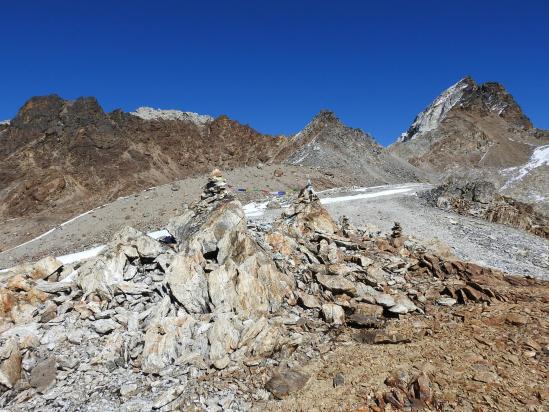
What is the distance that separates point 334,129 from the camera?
56.9 m

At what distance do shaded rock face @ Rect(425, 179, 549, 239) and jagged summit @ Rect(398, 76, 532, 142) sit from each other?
70592 mm

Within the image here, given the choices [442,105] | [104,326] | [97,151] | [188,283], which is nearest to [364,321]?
[188,283]

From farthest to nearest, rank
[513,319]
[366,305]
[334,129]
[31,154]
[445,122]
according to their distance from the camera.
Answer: [445,122]
[31,154]
[334,129]
[366,305]
[513,319]

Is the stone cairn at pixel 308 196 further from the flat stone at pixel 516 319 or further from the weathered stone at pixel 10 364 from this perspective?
the weathered stone at pixel 10 364

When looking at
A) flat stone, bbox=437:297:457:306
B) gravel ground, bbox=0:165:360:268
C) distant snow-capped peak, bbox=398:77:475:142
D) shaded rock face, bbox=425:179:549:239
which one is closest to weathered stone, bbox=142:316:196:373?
flat stone, bbox=437:297:457:306

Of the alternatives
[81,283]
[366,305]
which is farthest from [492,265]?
[81,283]

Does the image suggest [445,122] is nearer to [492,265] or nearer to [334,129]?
[334,129]

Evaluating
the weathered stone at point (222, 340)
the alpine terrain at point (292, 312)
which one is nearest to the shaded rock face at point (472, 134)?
the alpine terrain at point (292, 312)

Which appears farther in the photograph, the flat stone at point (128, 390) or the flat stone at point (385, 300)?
the flat stone at point (385, 300)

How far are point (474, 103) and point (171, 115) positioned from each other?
74267 mm

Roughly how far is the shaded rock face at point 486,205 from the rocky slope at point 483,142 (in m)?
35.9

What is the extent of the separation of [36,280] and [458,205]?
21.8 metres

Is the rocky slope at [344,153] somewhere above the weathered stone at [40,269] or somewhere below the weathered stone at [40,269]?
above

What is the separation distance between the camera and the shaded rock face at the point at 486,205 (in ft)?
70.5
